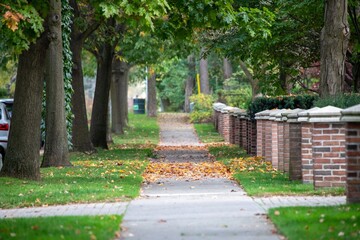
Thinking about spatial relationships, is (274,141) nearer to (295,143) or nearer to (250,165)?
(250,165)

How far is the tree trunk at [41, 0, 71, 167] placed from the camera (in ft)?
74.0

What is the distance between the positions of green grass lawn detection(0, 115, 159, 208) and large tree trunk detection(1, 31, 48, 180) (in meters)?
0.40

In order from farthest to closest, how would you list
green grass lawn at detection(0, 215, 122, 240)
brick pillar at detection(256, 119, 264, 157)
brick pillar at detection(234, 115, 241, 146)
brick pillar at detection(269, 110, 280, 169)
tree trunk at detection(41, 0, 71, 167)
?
brick pillar at detection(234, 115, 241, 146)
brick pillar at detection(256, 119, 264, 157)
tree trunk at detection(41, 0, 71, 167)
brick pillar at detection(269, 110, 280, 169)
green grass lawn at detection(0, 215, 122, 240)

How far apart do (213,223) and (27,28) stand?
782cm

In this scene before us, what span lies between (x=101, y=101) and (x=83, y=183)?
15439 mm

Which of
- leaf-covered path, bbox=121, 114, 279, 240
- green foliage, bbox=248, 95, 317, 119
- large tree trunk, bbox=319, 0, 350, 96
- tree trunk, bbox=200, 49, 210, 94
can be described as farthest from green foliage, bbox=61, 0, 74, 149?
tree trunk, bbox=200, 49, 210, 94

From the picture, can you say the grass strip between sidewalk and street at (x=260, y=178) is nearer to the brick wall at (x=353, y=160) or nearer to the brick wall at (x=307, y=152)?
the brick wall at (x=307, y=152)

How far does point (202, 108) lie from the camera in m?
57.5

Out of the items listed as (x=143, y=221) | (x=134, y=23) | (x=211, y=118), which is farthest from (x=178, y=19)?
(x=211, y=118)

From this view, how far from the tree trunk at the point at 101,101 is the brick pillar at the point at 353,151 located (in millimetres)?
21078

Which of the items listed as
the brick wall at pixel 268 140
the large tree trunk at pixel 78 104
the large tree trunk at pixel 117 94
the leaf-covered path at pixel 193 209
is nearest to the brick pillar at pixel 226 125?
the large tree trunk at pixel 117 94

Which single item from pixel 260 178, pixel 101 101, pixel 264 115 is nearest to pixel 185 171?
pixel 264 115

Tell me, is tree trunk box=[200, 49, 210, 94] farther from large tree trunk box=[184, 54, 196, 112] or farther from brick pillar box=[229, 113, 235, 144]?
brick pillar box=[229, 113, 235, 144]

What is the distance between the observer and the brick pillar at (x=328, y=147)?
15.1 metres
